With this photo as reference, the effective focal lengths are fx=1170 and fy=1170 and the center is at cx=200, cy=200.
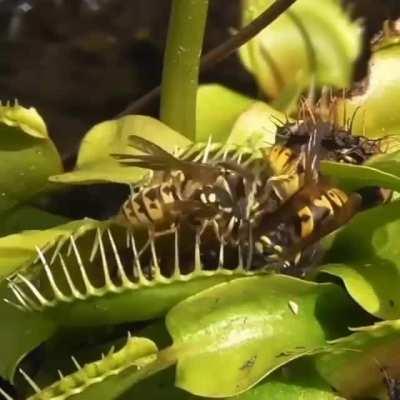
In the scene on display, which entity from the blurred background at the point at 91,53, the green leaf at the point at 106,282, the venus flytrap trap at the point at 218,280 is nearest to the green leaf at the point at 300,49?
the blurred background at the point at 91,53

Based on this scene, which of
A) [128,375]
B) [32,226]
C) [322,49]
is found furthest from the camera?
[322,49]

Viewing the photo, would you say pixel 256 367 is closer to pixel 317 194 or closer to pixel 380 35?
pixel 317 194

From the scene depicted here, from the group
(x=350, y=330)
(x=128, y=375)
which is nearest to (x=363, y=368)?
(x=350, y=330)

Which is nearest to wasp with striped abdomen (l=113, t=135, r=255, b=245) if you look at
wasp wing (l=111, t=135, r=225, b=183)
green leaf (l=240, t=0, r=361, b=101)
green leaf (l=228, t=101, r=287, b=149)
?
wasp wing (l=111, t=135, r=225, b=183)

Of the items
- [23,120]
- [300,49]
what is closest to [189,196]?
[23,120]

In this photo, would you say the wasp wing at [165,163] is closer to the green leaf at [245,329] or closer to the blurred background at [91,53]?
the green leaf at [245,329]

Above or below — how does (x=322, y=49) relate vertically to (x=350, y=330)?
above
